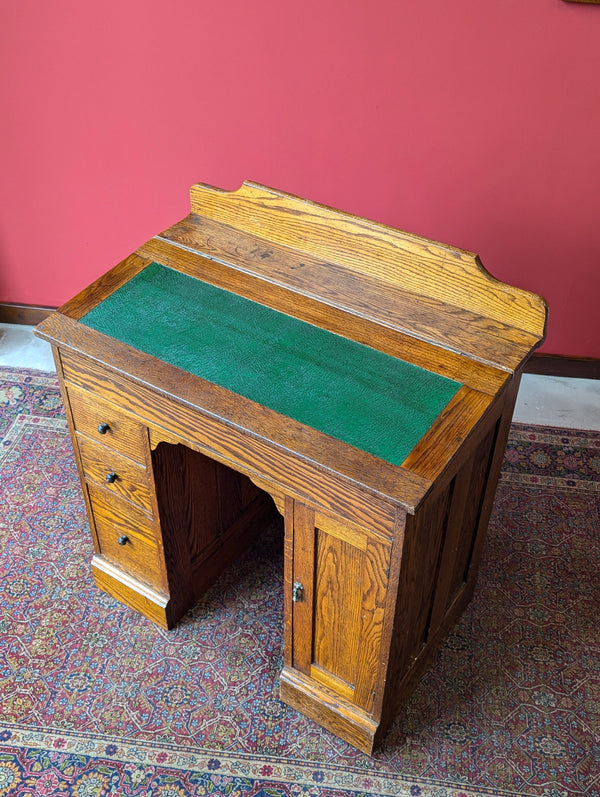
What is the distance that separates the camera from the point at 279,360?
234 cm

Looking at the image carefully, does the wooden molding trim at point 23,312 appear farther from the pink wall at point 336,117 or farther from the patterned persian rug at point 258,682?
the patterned persian rug at point 258,682

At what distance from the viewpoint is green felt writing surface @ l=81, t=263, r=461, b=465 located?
217cm

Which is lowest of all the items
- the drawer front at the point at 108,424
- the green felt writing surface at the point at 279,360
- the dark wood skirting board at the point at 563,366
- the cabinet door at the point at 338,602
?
the dark wood skirting board at the point at 563,366

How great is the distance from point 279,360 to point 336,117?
4.64ft

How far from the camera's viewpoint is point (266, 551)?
3.25 metres

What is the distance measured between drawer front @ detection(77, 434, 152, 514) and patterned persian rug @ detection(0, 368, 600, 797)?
21.9 inches

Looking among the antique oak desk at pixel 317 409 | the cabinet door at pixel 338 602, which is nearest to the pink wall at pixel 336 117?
the antique oak desk at pixel 317 409

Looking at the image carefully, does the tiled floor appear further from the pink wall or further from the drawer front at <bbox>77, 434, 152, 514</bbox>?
the drawer front at <bbox>77, 434, 152, 514</bbox>

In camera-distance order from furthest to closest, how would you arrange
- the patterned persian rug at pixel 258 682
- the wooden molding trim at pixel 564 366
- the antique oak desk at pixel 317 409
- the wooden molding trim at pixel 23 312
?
1. the wooden molding trim at pixel 23 312
2. the wooden molding trim at pixel 564 366
3. the patterned persian rug at pixel 258 682
4. the antique oak desk at pixel 317 409

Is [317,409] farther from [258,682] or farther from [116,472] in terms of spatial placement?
[258,682]

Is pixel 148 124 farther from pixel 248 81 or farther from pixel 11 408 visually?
pixel 11 408

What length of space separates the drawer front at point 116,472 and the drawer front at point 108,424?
3 centimetres

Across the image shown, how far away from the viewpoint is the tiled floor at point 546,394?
3742 mm

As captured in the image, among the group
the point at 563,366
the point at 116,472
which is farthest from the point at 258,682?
the point at 563,366
